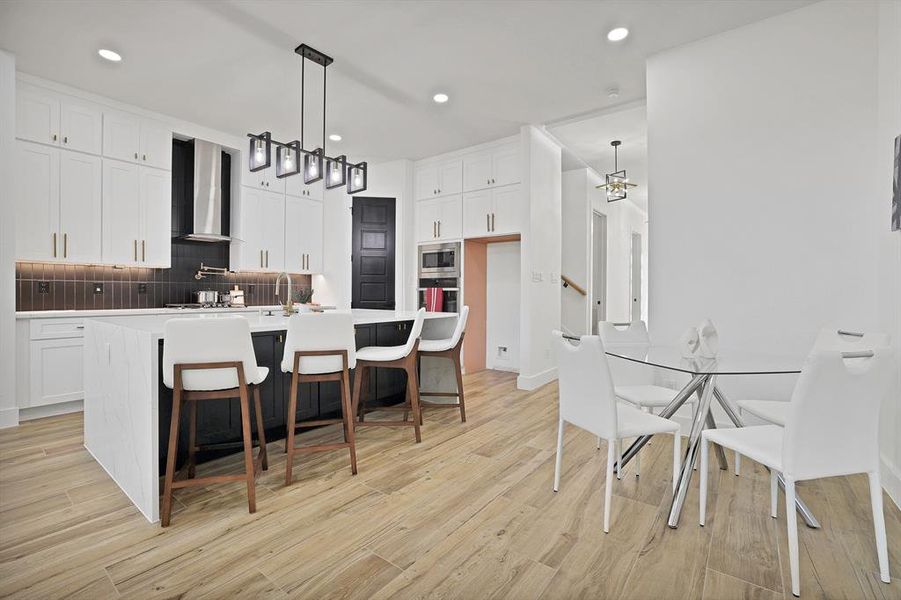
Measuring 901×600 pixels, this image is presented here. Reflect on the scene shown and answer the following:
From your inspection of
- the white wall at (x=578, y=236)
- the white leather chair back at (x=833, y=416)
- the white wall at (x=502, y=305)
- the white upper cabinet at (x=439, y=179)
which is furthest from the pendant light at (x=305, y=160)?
the white wall at (x=578, y=236)

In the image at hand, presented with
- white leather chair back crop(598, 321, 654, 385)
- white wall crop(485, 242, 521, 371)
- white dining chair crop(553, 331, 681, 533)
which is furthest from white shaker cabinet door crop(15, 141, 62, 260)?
white leather chair back crop(598, 321, 654, 385)

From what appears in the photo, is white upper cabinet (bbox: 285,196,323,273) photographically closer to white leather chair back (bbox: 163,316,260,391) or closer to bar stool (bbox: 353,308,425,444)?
bar stool (bbox: 353,308,425,444)

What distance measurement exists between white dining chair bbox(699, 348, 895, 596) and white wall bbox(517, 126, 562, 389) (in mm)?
3209

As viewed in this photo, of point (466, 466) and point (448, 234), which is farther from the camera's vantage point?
point (448, 234)

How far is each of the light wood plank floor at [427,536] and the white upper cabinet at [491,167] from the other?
3.46 m

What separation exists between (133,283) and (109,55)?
2291 mm

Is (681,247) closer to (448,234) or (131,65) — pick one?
(448,234)

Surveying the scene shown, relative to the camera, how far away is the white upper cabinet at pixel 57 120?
11.9 ft

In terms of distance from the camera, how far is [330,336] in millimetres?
2414

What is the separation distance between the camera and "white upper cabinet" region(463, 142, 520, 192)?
506cm

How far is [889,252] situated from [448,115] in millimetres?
3661

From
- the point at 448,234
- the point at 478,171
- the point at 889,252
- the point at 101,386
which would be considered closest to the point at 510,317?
the point at 448,234

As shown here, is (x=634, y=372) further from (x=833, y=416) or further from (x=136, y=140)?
(x=136, y=140)

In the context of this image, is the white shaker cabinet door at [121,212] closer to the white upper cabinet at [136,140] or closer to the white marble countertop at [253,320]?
the white upper cabinet at [136,140]
